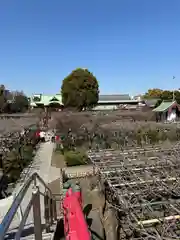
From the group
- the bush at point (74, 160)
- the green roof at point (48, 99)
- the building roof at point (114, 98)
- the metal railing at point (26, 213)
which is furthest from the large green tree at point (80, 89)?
the metal railing at point (26, 213)

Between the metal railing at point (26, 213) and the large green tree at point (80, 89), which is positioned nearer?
the metal railing at point (26, 213)

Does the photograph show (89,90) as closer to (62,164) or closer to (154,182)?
(62,164)

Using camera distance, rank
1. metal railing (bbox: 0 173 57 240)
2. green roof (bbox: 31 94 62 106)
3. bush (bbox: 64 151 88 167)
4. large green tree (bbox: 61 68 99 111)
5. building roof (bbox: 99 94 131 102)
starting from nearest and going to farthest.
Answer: metal railing (bbox: 0 173 57 240) < bush (bbox: 64 151 88 167) < large green tree (bbox: 61 68 99 111) < green roof (bbox: 31 94 62 106) < building roof (bbox: 99 94 131 102)

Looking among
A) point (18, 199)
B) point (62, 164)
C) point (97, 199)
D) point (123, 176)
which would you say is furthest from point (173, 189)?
point (62, 164)

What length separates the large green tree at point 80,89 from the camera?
156 feet

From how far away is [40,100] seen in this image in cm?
6375

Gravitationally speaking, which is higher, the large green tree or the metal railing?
the large green tree

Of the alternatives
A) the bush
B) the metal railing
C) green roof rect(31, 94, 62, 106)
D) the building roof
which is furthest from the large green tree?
the metal railing

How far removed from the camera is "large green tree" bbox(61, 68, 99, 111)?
47.4 m

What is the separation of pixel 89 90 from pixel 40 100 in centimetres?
1978

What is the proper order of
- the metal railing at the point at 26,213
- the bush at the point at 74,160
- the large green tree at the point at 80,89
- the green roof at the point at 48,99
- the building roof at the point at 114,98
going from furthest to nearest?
the building roof at the point at 114,98 < the green roof at the point at 48,99 < the large green tree at the point at 80,89 < the bush at the point at 74,160 < the metal railing at the point at 26,213

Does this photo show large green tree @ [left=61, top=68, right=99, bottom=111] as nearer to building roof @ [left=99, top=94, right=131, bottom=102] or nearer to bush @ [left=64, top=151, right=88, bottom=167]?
building roof @ [left=99, top=94, right=131, bottom=102]

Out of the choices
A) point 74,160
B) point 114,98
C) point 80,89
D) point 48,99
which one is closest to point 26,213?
point 74,160

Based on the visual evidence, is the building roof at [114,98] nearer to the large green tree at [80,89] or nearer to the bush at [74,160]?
the large green tree at [80,89]
